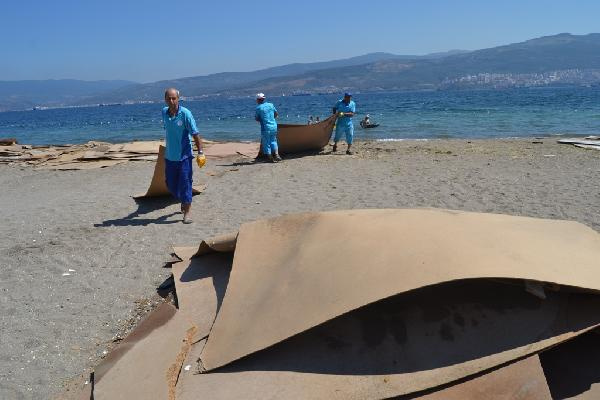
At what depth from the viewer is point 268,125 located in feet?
38.3

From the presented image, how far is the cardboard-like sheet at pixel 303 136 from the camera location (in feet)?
42.4

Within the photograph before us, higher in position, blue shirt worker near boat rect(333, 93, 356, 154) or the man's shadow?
blue shirt worker near boat rect(333, 93, 356, 154)

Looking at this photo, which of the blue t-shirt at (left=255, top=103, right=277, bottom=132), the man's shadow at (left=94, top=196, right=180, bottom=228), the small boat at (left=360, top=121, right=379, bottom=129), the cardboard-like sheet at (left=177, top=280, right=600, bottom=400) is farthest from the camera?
the small boat at (left=360, top=121, right=379, bottom=129)

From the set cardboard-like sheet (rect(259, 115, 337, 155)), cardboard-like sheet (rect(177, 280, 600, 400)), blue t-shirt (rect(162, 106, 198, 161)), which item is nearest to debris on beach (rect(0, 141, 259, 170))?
cardboard-like sheet (rect(259, 115, 337, 155))

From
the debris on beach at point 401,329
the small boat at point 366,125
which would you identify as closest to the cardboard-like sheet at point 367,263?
the debris on beach at point 401,329

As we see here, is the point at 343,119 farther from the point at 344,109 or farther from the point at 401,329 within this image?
the point at 401,329

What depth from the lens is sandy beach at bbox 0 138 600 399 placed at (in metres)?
4.01

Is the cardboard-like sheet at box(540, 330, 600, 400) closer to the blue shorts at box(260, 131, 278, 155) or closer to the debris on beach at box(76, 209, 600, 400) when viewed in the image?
the debris on beach at box(76, 209, 600, 400)

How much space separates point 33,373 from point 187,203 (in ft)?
11.6

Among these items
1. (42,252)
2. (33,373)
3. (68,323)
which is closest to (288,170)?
(42,252)

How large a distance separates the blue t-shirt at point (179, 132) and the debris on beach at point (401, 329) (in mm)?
3494

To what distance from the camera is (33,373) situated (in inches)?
137

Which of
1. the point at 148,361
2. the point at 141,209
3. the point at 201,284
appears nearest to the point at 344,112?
the point at 141,209

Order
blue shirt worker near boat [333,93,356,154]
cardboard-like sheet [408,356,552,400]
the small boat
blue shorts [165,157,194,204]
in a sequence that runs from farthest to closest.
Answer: the small boat < blue shirt worker near boat [333,93,356,154] < blue shorts [165,157,194,204] < cardboard-like sheet [408,356,552,400]
